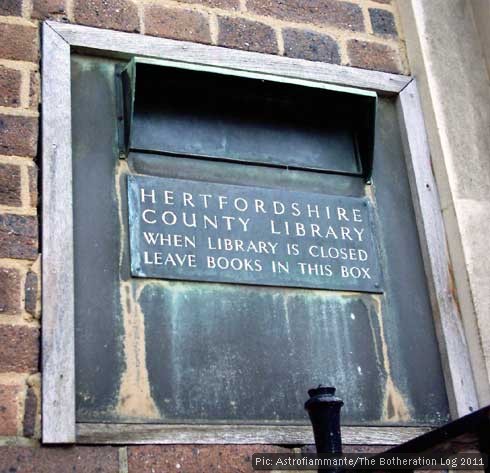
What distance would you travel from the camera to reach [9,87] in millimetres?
3562

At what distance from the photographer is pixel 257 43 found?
4023 millimetres

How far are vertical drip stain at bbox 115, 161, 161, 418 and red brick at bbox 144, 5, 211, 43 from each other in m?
0.86

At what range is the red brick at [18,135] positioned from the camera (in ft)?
11.4

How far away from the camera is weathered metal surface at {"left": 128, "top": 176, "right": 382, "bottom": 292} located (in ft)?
11.6

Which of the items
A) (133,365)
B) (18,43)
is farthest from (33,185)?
(133,365)

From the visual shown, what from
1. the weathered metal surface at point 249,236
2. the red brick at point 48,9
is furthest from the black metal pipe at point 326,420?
the red brick at point 48,9

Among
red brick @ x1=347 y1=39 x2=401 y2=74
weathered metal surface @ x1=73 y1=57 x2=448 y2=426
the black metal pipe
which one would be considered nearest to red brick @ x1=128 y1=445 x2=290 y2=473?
weathered metal surface @ x1=73 y1=57 x2=448 y2=426

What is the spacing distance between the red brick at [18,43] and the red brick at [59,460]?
1.30 m

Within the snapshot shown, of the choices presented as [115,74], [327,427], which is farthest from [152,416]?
[115,74]

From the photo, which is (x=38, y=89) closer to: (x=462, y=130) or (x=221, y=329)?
(x=221, y=329)

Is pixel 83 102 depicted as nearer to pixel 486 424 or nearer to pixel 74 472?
pixel 74 472

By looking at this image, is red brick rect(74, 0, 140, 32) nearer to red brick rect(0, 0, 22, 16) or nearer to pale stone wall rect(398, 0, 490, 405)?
red brick rect(0, 0, 22, 16)

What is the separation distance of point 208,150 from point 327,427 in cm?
114

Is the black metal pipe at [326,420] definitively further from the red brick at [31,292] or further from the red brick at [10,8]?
the red brick at [10,8]
